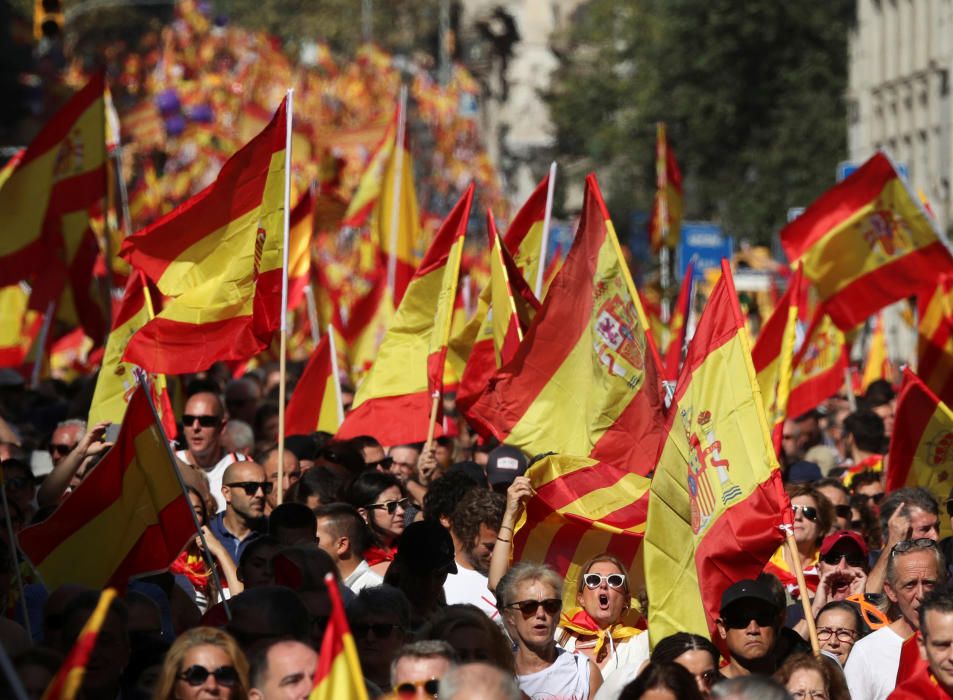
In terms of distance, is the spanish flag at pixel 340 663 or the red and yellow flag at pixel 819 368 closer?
the spanish flag at pixel 340 663

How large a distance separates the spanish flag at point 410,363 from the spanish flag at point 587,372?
1.53 meters

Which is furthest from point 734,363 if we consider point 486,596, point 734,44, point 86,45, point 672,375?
point 86,45

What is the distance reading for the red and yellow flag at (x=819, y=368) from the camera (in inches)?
576

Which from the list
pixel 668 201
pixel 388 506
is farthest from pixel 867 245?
pixel 668 201

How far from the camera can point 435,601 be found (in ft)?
27.0

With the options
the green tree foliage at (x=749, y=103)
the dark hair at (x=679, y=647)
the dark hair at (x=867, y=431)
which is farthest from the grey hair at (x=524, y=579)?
the green tree foliage at (x=749, y=103)

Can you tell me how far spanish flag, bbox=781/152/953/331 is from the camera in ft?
44.2

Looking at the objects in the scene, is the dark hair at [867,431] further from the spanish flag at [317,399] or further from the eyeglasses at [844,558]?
the eyeglasses at [844,558]

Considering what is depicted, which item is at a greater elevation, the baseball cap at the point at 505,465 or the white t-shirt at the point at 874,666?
the white t-shirt at the point at 874,666

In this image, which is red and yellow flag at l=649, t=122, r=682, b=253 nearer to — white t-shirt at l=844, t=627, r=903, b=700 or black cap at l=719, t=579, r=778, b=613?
white t-shirt at l=844, t=627, r=903, b=700

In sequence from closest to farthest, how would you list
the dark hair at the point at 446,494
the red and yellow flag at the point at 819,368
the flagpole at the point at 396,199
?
the dark hair at the point at 446,494, the red and yellow flag at the point at 819,368, the flagpole at the point at 396,199

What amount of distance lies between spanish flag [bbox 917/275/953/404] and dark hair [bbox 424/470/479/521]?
4158 mm

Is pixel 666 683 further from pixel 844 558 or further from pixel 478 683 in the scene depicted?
pixel 844 558

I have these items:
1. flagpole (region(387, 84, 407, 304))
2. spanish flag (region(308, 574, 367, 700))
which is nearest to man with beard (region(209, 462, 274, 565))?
spanish flag (region(308, 574, 367, 700))
